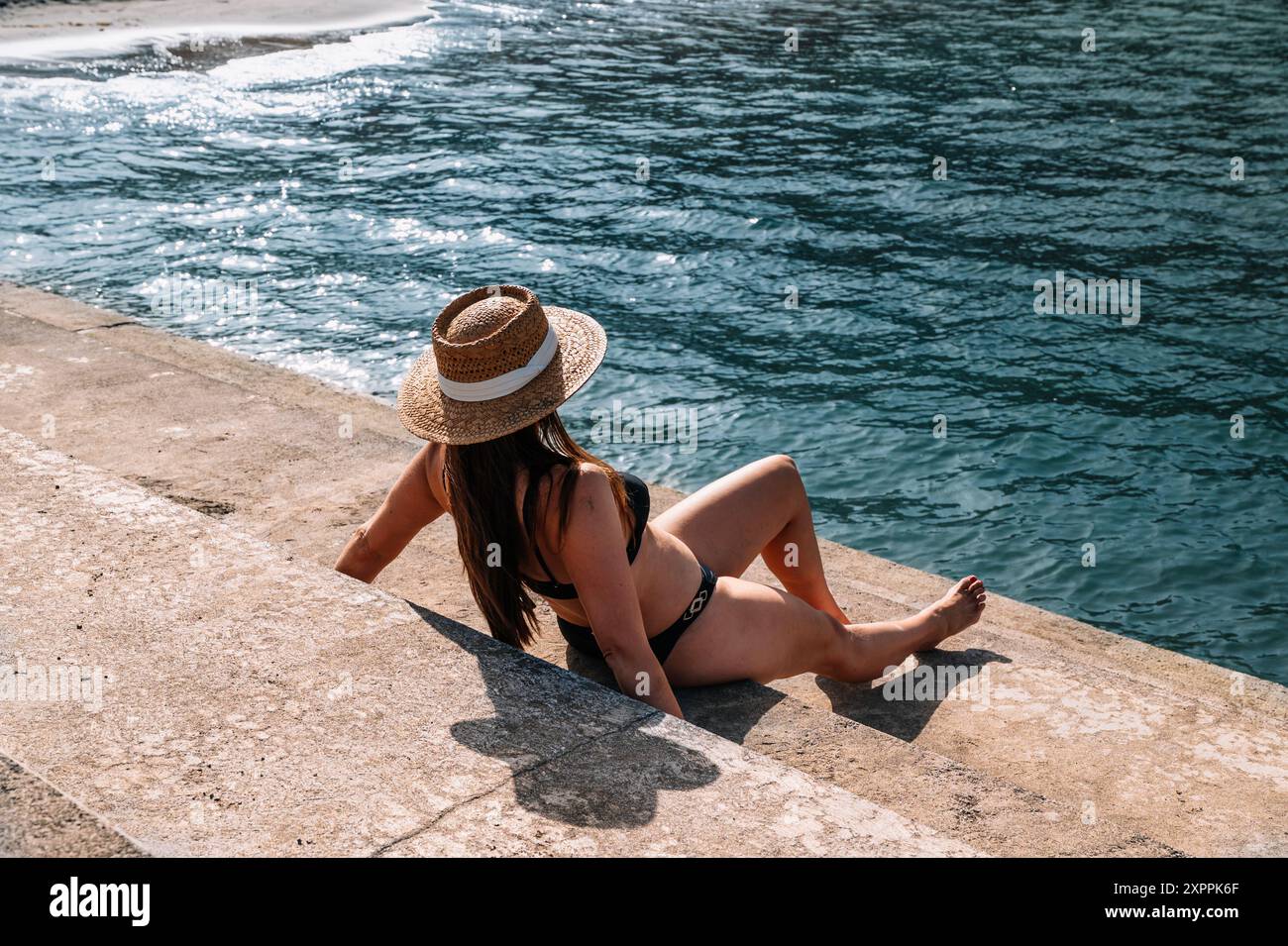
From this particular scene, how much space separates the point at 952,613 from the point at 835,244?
8138 millimetres

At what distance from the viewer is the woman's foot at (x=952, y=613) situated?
4.28 m

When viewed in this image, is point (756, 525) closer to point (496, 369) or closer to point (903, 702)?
point (903, 702)

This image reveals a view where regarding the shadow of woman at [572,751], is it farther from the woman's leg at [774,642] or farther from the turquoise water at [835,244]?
the turquoise water at [835,244]

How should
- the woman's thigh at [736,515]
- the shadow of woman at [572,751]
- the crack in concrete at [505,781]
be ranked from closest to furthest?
the crack in concrete at [505,781]
the shadow of woman at [572,751]
the woman's thigh at [736,515]

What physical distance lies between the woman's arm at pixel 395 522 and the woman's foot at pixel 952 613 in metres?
1.73

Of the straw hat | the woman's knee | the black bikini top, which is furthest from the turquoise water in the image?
the straw hat

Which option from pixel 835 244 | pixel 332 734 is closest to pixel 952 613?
pixel 332 734

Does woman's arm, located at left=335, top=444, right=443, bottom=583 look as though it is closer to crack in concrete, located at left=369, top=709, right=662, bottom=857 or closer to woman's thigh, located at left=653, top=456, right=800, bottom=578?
woman's thigh, located at left=653, top=456, right=800, bottom=578

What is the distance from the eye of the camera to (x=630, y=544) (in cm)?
339

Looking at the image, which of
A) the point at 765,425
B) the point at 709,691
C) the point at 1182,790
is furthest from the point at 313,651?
the point at 765,425

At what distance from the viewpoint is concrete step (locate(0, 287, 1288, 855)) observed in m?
3.17

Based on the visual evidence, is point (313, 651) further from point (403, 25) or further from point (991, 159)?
point (403, 25)

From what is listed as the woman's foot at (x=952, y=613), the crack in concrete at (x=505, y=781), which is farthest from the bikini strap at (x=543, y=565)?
the woman's foot at (x=952, y=613)
